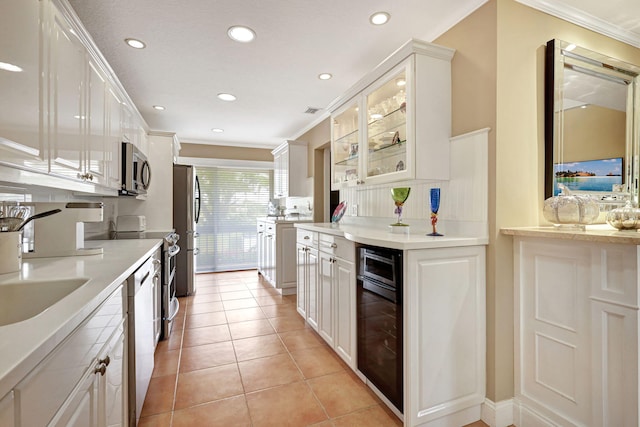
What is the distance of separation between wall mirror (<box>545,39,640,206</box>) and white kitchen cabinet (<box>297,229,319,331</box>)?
5.91 ft

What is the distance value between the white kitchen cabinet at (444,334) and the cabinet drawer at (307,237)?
125cm

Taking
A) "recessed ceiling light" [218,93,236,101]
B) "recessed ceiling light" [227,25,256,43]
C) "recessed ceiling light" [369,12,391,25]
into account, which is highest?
"recessed ceiling light" [218,93,236,101]

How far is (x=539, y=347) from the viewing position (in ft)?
5.51

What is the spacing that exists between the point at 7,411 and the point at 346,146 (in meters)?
2.76

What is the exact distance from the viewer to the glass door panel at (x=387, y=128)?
2.14m

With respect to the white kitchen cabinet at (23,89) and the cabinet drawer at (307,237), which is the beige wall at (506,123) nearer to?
the cabinet drawer at (307,237)

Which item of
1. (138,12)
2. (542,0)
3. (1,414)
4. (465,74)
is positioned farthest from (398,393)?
(138,12)

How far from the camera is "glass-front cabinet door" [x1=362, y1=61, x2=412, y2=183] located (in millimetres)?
2090

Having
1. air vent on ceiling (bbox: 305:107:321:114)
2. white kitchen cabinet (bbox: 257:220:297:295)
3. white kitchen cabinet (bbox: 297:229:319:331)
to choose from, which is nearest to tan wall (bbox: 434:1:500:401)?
white kitchen cabinet (bbox: 297:229:319:331)

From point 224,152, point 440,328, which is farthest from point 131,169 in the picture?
point 224,152

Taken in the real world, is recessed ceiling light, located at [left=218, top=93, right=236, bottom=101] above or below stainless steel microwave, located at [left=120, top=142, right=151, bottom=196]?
above

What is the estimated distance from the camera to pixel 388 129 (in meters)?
2.36

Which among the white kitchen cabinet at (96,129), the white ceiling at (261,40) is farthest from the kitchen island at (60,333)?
the white ceiling at (261,40)

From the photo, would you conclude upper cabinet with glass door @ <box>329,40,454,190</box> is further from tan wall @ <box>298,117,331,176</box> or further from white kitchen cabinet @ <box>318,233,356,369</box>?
tan wall @ <box>298,117,331,176</box>
